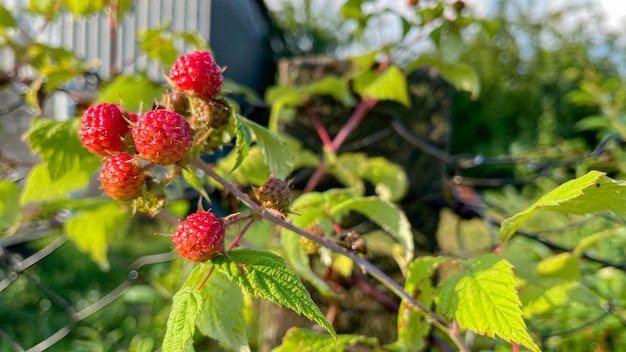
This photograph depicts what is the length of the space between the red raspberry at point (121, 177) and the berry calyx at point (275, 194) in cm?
9

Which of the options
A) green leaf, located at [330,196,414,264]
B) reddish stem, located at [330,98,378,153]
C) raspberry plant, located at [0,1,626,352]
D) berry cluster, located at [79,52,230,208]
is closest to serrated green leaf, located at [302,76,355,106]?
reddish stem, located at [330,98,378,153]

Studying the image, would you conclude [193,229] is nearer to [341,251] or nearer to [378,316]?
[341,251]

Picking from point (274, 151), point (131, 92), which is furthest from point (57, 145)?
point (274, 151)

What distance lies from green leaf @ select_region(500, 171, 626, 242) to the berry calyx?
0.63 feet

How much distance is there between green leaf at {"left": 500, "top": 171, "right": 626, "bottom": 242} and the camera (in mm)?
377

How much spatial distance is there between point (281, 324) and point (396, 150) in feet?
1.13

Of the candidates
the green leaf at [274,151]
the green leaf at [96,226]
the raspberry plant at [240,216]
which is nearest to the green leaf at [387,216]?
the raspberry plant at [240,216]

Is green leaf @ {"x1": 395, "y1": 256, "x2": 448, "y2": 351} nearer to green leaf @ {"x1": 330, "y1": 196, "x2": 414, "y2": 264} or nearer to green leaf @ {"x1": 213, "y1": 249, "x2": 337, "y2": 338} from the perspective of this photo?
green leaf @ {"x1": 330, "y1": 196, "x2": 414, "y2": 264}

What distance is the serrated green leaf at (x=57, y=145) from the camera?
526 mm

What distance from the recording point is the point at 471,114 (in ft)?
21.4

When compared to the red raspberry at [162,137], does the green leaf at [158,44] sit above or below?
below

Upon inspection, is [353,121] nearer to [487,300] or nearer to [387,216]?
[387,216]

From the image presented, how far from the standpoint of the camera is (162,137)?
333 mm

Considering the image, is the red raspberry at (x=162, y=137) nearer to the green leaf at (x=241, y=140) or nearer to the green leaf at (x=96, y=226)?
the green leaf at (x=241, y=140)
